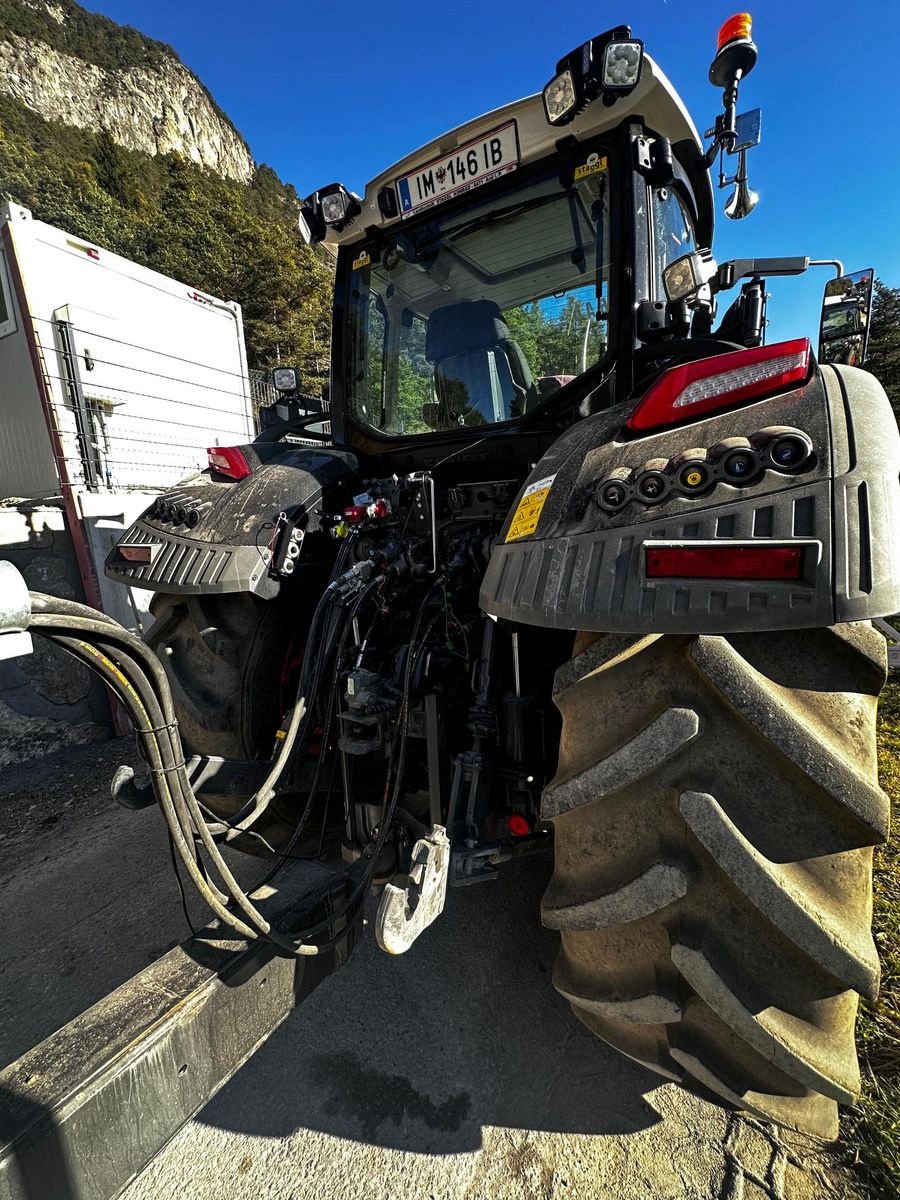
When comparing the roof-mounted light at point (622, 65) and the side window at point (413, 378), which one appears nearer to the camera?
the roof-mounted light at point (622, 65)

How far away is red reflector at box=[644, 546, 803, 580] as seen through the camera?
0.88 m

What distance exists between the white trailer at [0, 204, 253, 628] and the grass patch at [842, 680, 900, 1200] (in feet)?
13.2

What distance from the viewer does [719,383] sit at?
1164 mm

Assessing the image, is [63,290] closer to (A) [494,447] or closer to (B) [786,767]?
(A) [494,447]

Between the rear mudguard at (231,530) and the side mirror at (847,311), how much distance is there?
171 centimetres

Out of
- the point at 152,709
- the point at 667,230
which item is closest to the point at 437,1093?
the point at 152,709

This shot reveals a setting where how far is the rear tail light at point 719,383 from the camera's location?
111cm

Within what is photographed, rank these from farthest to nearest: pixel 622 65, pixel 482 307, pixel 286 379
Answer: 1. pixel 286 379
2. pixel 482 307
3. pixel 622 65

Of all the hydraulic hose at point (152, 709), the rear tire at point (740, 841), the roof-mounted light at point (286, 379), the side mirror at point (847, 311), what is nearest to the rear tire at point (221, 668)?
the hydraulic hose at point (152, 709)

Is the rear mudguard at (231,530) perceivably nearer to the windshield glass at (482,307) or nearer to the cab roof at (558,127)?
the windshield glass at (482,307)

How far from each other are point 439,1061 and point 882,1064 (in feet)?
3.71

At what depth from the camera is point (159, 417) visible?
6.19 meters

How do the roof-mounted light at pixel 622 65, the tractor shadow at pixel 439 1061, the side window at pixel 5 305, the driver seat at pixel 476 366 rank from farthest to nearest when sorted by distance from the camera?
the side window at pixel 5 305
the driver seat at pixel 476 366
the roof-mounted light at pixel 622 65
the tractor shadow at pixel 439 1061

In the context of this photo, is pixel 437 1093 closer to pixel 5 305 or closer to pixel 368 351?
pixel 368 351
